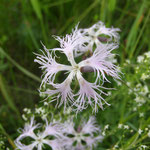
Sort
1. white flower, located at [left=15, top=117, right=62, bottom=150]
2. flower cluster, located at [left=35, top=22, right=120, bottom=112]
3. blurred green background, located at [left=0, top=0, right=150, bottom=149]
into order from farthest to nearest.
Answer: blurred green background, located at [left=0, top=0, right=150, bottom=149] < white flower, located at [left=15, top=117, right=62, bottom=150] < flower cluster, located at [left=35, top=22, right=120, bottom=112]

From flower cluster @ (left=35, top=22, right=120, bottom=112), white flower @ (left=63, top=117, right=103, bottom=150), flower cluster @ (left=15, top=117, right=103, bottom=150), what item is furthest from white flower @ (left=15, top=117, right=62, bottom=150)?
flower cluster @ (left=35, top=22, right=120, bottom=112)

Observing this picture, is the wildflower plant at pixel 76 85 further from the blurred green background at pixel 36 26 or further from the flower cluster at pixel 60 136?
the blurred green background at pixel 36 26

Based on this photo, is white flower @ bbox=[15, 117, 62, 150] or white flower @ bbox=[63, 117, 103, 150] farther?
white flower @ bbox=[63, 117, 103, 150]

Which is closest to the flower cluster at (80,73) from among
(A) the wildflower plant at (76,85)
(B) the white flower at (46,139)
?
(A) the wildflower plant at (76,85)

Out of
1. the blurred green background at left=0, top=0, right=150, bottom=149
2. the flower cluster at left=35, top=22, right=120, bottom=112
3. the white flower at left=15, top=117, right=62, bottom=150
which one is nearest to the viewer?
the flower cluster at left=35, top=22, right=120, bottom=112

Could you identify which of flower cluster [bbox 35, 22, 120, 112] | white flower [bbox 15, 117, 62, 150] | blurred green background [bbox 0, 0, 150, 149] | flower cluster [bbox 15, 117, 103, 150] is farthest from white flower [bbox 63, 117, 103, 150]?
blurred green background [bbox 0, 0, 150, 149]

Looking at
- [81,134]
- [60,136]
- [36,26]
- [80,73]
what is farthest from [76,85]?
[36,26]

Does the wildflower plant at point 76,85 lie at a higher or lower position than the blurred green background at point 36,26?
lower

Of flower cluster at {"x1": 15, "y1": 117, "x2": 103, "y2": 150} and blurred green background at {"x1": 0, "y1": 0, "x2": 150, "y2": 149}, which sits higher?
blurred green background at {"x1": 0, "y1": 0, "x2": 150, "y2": 149}

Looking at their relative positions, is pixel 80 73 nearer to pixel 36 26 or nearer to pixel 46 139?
pixel 46 139

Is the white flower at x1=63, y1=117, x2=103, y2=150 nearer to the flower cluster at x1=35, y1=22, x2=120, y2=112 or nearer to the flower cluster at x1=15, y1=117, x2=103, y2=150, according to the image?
the flower cluster at x1=15, y1=117, x2=103, y2=150
